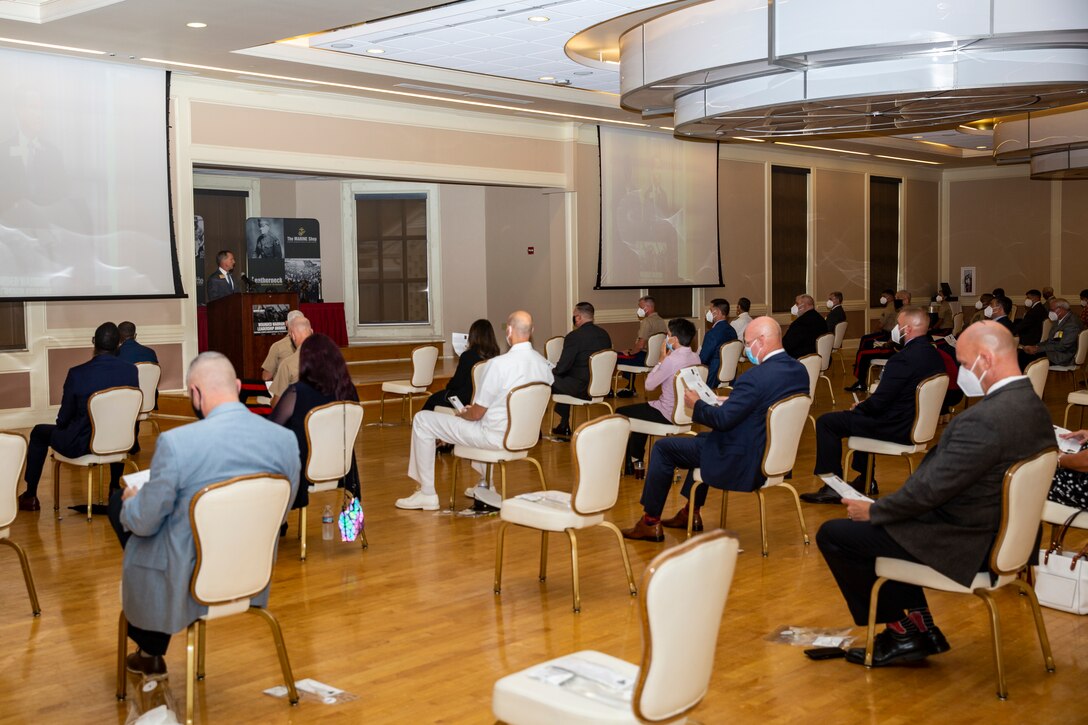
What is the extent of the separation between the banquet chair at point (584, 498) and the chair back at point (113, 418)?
10.5 ft

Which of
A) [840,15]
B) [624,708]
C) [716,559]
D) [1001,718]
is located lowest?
→ [1001,718]

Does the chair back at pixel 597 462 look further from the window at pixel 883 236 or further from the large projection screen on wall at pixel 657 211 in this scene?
the window at pixel 883 236

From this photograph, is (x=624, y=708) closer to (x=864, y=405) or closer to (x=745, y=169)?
(x=864, y=405)

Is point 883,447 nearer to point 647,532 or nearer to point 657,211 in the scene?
point 647,532

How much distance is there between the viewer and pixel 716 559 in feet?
10.4

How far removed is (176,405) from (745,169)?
36.3 ft

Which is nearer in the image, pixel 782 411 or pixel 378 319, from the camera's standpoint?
pixel 782 411

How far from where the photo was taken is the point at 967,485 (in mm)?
4250

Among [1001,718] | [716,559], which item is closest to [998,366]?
[1001,718]

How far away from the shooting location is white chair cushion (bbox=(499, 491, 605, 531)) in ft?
18.2

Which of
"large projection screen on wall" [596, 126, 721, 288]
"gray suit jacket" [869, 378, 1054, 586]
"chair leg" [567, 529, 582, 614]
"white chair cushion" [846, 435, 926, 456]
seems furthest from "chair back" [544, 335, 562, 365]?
"gray suit jacket" [869, 378, 1054, 586]

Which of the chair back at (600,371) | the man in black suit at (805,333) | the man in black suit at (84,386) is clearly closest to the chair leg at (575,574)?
the man in black suit at (84,386)

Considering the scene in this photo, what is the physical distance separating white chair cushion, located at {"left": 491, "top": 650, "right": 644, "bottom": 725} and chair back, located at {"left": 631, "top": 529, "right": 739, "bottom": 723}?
0.32 ft

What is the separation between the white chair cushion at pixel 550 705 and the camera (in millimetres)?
3121
